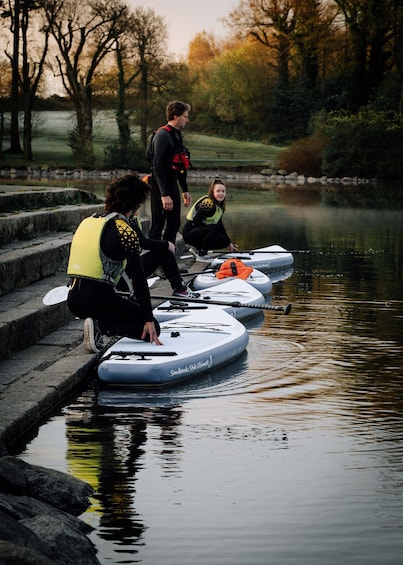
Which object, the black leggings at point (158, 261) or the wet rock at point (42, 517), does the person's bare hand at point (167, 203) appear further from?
the wet rock at point (42, 517)

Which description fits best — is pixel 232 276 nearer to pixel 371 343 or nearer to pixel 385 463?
pixel 371 343

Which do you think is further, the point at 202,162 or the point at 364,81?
the point at 364,81

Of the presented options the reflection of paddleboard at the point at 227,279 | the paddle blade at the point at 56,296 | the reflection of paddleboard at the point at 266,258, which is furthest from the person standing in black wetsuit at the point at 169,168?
the reflection of paddleboard at the point at 266,258

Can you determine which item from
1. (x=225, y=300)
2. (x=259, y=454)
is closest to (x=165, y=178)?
(x=225, y=300)

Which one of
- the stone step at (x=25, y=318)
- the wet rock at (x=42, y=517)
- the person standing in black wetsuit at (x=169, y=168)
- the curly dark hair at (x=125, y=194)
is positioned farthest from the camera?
the person standing in black wetsuit at (x=169, y=168)

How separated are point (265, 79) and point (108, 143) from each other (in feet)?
45.2

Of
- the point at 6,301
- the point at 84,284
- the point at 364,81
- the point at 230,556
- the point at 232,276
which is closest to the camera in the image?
the point at 230,556

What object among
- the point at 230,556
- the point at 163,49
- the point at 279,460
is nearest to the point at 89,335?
the point at 279,460

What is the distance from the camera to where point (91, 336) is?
917 centimetres

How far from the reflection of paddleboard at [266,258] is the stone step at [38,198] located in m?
2.58

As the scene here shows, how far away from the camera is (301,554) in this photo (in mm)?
5391

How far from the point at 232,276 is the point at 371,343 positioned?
3.48m

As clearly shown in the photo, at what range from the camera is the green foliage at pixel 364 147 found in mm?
57250

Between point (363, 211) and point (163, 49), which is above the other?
point (163, 49)
